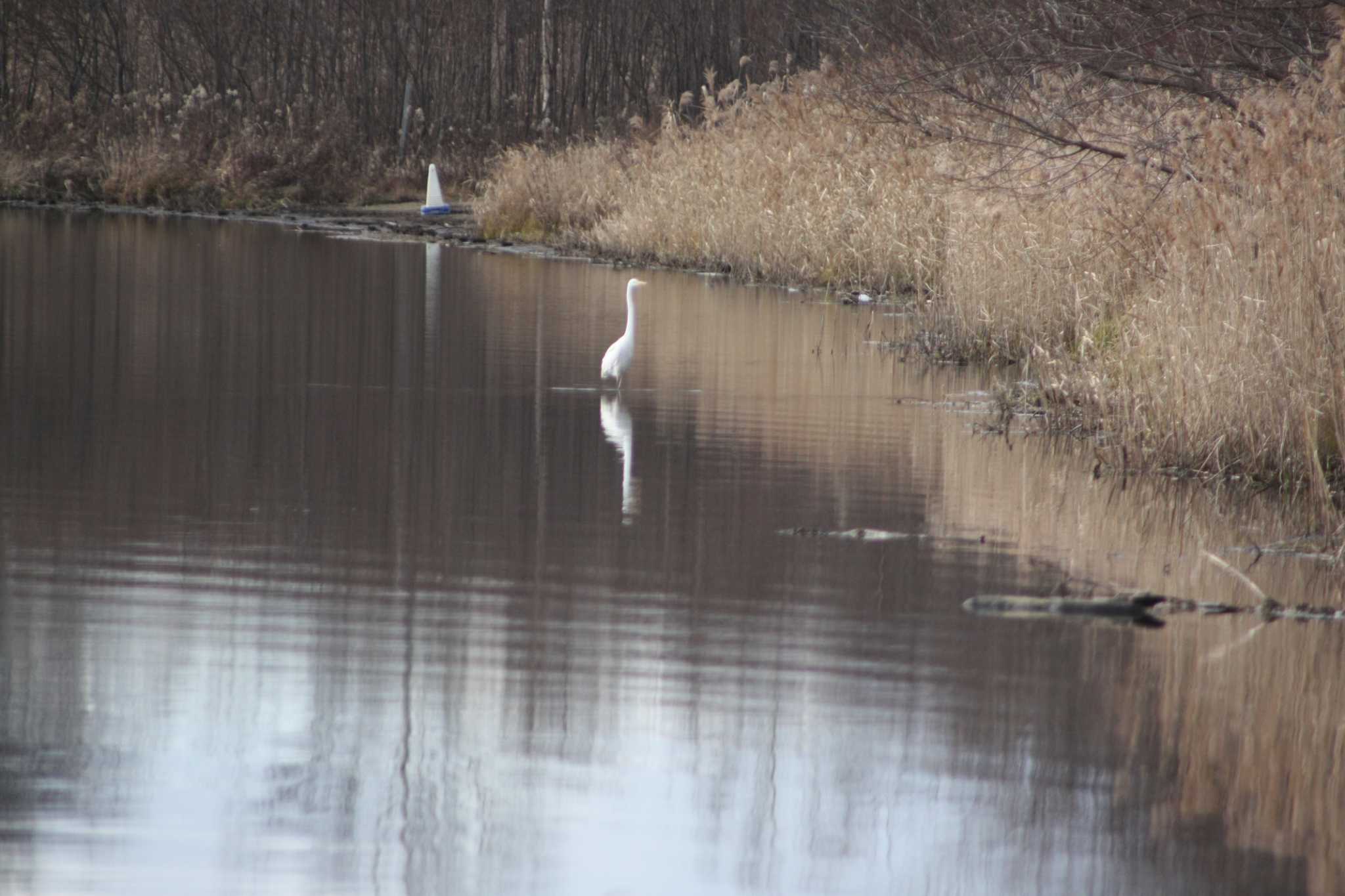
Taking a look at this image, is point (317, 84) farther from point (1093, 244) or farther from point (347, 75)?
point (1093, 244)

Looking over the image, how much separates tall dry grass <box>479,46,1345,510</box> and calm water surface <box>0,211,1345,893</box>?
0.45m

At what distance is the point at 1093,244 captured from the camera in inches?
498

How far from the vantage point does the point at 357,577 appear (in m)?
6.39

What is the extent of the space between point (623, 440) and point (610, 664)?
4.27 metres

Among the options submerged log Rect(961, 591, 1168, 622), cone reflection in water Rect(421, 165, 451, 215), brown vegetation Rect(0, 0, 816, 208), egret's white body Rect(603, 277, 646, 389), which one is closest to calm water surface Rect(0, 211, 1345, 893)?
submerged log Rect(961, 591, 1168, 622)

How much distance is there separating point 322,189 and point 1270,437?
26.7 m

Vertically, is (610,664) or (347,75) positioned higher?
(347,75)

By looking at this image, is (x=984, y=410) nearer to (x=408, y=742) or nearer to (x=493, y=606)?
(x=493, y=606)

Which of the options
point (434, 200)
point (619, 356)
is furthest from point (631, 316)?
point (434, 200)

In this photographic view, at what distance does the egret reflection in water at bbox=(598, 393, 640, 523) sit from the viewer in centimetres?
797

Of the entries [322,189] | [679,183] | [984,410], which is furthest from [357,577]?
[322,189]

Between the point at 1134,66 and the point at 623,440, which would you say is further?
the point at 1134,66

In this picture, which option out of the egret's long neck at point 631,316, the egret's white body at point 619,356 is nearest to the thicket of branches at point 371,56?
the egret's long neck at point 631,316

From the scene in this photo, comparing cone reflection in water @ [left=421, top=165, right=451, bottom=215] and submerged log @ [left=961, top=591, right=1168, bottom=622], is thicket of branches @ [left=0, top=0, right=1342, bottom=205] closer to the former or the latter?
cone reflection in water @ [left=421, top=165, right=451, bottom=215]
